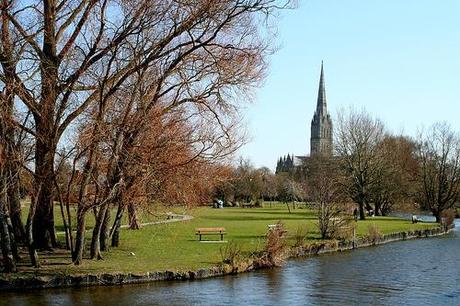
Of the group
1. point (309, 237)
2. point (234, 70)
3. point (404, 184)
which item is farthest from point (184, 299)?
point (404, 184)

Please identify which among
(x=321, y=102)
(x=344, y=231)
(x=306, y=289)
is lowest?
(x=306, y=289)

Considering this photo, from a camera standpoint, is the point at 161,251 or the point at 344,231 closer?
the point at 161,251

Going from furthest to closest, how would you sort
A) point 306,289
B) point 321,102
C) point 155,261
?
point 321,102 < point 155,261 < point 306,289

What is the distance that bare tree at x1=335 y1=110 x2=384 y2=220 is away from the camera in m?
64.2

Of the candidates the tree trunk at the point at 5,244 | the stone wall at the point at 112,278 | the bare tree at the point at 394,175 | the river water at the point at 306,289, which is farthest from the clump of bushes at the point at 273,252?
the bare tree at the point at 394,175

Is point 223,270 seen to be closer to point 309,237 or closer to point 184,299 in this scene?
point 184,299

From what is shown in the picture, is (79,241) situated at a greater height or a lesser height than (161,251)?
greater

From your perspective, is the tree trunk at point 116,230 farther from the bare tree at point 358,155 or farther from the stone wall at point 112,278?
the bare tree at point 358,155

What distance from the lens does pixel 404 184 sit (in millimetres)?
69750

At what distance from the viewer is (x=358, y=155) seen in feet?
214

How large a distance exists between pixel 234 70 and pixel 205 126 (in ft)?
9.24

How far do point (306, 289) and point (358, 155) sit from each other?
4591 centimetres

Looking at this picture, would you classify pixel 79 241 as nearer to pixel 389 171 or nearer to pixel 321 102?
pixel 389 171

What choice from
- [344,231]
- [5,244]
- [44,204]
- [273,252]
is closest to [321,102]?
[344,231]
